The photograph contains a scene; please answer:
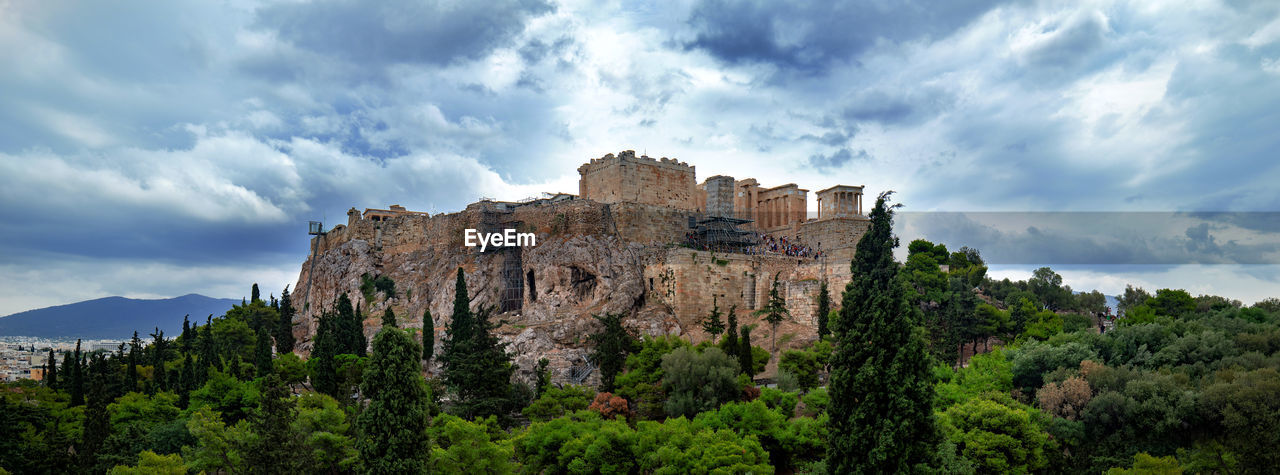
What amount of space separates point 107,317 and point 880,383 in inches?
8285

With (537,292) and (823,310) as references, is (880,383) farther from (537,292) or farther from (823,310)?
(537,292)

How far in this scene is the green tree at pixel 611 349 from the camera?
126 feet

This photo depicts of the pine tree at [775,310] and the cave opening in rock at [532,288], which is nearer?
the pine tree at [775,310]

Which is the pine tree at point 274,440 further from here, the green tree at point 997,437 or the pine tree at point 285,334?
the pine tree at point 285,334

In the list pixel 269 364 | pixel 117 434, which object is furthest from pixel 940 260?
pixel 117 434

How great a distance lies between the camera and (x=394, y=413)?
2112 cm

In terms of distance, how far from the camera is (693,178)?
5597cm

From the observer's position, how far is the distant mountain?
17150cm

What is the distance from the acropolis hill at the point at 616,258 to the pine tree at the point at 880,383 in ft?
74.1

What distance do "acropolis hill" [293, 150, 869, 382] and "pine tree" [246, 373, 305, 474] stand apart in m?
18.0

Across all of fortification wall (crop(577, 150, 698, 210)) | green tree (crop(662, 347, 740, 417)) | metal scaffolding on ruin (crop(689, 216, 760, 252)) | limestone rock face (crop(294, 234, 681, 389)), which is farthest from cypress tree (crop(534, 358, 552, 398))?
metal scaffolding on ruin (crop(689, 216, 760, 252))

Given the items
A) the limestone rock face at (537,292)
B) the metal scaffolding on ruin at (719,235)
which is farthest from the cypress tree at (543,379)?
the metal scaffolding on ruin at (719,235)

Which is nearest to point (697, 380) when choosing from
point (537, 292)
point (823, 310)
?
point (823, 310)

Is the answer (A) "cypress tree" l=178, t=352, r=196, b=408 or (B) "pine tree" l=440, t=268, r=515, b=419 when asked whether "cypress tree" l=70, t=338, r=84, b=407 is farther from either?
(B) "pine tree" l=440, t=268, r=515, b=419
